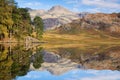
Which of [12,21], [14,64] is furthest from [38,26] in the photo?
[14,64]

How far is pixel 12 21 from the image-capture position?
477 feet

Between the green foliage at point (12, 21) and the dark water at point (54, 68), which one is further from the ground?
the green foliage at point (12, 21)

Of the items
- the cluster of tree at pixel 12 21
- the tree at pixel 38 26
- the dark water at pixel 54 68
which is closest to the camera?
the dark water at pixel 54 68

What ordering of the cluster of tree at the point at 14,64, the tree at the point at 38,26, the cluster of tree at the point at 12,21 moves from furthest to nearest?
the tree at the point at 38,26 < the cluster of tree at the point at 12,21 < the cluster of tree at the point at 14,64

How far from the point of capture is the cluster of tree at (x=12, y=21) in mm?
141375

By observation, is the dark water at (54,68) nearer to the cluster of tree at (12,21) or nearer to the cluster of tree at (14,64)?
the cluster of tree at (14,64)

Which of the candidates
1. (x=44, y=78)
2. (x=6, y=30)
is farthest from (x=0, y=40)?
(x=44, y=78)

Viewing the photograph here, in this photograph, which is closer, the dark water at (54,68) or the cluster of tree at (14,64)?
the dark water at (54,68)

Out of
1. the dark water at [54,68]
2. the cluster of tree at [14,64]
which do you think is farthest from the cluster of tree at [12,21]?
the cluster of tree at [14,64]

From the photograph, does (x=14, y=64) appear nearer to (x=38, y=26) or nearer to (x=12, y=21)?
(x=12, y=21)

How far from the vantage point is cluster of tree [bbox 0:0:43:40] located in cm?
14138

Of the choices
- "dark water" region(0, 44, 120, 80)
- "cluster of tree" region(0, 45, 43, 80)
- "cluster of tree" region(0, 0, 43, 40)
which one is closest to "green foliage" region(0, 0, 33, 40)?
"cluster of tree" region(0, 0, 43, 40)

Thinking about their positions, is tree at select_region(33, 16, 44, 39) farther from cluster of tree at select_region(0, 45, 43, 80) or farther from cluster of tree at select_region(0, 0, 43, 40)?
cluster of tree at select_region(0, 45, 43, 80)

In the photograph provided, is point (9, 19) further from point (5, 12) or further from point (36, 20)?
point (36, 20)
